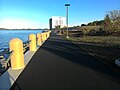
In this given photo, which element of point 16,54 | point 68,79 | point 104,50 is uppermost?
point 16,54

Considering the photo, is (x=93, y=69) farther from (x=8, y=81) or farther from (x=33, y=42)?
(x=33, y=42)

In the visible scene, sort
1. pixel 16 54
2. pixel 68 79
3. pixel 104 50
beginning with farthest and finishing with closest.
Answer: pixel 104 50
pixel 16 54
pixel 68 79

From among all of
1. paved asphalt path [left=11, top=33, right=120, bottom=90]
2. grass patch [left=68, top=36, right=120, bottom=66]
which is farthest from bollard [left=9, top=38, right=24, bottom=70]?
grass patch [left=68, top=36, right=120, bottom=66]

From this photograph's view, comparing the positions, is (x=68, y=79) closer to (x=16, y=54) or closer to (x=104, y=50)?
(x=16, y=54)

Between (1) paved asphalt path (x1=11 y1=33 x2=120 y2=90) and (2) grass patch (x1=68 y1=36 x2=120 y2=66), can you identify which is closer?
(1) paved asphalt path (x1=11 y1=33 x2=120 y2=90)

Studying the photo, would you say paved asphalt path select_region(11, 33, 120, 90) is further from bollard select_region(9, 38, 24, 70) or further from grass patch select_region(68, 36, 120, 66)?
grass patch select_region(68, 36, 120, 66)

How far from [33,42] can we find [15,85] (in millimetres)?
10033

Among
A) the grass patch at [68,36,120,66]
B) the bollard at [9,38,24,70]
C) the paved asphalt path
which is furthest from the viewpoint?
the grass patch at [68,36,120,66]

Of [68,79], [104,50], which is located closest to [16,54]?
[68,79]

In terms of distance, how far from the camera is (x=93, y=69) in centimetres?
896

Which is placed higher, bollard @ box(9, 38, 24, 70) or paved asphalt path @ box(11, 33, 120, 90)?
bollard @ box(9, 38, 24, 70)

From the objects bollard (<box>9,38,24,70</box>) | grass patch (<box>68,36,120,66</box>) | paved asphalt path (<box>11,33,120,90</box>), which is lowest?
grass patch (<box>68,36,120,66</box>)

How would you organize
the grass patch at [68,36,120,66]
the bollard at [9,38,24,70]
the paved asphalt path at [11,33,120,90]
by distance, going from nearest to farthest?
the paved asphalt path at [11,33,120,90] → the bollard at [9,38,24,70] → the grass patch at [68,36,120,66]

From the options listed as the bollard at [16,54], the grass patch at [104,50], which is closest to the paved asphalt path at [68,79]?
the bollard at [16,54]
